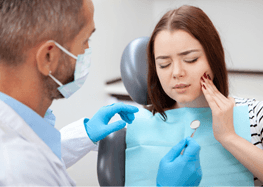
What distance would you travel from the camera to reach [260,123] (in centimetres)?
94

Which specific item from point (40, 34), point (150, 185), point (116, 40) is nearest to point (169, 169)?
point (150, 185)

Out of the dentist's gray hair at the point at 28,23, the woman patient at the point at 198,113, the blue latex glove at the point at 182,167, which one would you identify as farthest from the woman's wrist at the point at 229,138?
the dentist's gray hair at the point at 28,23

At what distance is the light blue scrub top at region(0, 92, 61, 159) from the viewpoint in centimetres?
67

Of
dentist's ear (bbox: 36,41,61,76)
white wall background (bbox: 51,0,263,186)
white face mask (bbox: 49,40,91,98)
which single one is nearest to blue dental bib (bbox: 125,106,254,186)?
white face mask (bbox: 49,40,91,98)

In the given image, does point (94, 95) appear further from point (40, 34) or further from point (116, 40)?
point (40, 34)

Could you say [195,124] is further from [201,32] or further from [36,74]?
[36,74]

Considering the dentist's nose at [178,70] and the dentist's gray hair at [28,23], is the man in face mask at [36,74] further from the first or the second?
the dentist's nose at [178,70]

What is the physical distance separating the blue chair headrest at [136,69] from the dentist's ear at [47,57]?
0.46m

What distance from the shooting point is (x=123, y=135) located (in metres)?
1.07

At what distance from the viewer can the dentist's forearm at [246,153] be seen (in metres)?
0.83

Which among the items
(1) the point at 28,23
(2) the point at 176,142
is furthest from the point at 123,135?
(1) the point at 28,23

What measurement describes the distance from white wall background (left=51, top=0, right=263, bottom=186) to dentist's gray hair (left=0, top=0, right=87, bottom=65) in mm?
1166

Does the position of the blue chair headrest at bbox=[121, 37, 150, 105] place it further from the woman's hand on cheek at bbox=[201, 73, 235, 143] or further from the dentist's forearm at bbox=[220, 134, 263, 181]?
the dentist's forearm at bbox=[220, 134, 263, 181]

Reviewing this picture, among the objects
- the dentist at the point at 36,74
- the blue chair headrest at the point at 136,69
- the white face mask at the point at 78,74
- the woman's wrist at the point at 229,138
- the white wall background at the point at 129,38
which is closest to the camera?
the dentist at the point at 36,74
